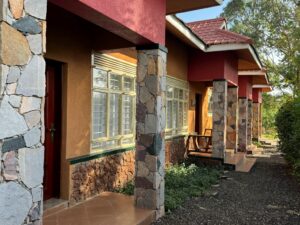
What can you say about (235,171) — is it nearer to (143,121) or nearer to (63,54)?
(143,121)

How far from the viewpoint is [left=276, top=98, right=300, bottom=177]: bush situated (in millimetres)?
8641

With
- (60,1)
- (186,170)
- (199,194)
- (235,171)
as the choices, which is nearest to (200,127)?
(235,171)

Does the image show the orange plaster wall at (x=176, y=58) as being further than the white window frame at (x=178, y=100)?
No

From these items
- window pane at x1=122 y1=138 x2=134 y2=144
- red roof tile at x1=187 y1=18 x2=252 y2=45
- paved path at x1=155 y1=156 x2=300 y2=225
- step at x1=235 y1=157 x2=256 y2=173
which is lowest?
paved path at x1=155 y1=156 x2=300 y2=225

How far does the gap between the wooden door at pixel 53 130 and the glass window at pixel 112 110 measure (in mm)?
958

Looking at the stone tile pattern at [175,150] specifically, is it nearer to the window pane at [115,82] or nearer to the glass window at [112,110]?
the glass window at [112,110]

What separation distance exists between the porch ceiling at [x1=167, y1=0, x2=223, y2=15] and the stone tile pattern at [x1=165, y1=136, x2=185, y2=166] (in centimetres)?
529

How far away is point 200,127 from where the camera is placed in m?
15.2

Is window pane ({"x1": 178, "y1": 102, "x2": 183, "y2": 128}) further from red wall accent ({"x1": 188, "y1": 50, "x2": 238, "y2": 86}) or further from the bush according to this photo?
the bush

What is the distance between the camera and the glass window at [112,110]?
7.31 metres

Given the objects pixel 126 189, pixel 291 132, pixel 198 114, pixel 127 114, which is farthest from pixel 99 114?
pixel 198 114

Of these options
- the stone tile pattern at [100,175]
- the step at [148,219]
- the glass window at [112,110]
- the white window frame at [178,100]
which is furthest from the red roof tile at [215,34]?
the step at [148,219]

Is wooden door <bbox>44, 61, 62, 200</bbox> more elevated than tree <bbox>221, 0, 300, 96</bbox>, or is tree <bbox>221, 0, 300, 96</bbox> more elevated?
tree <bbox>221, 0, 300, 96</bbox>

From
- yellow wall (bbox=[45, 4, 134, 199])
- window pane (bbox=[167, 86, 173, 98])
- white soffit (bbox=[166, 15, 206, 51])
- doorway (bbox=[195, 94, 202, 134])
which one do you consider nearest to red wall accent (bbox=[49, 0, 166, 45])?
yellow wall (bbox=[45, 4, 134, 199])
